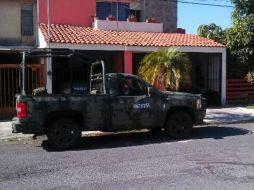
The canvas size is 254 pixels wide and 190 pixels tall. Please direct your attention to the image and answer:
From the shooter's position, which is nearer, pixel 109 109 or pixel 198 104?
pixel 109 109

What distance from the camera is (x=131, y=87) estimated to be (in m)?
11.4

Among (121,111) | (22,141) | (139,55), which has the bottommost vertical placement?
(22,141)

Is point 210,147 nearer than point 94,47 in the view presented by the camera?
Yes

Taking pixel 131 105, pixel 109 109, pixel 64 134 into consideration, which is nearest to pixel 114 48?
pixel 131 105

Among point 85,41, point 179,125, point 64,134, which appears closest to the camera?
point 64,134

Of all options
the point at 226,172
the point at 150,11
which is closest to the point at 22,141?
the point at 226,172

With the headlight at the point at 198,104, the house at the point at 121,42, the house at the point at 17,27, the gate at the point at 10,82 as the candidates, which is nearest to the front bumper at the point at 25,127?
the headlight at the point at 198,104

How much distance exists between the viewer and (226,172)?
777 cm

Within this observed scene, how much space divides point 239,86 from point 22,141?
12841mm

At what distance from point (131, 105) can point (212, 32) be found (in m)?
15.1

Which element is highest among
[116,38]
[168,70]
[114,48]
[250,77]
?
[116,38]

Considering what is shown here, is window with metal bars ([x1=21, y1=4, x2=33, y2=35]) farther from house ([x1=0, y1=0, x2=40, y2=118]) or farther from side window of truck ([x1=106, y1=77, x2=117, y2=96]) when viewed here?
side window of truck ([x1=106, y1=77, x2=117, y2=96])

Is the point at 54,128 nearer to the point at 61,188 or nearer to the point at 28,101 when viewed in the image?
the point at 28,101

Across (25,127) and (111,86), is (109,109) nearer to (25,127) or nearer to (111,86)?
(111,86)
